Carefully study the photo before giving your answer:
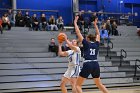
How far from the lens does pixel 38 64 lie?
15859mm

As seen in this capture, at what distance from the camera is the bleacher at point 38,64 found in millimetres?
14208

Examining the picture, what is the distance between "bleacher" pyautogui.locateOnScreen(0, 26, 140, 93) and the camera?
1421cm

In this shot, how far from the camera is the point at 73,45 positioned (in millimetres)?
9992

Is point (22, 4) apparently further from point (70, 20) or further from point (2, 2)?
point (70, 20)

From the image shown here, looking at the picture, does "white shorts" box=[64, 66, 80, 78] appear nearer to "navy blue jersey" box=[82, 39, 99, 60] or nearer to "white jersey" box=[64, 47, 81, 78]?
"white jersey" box=[64, 47, 81, 78]

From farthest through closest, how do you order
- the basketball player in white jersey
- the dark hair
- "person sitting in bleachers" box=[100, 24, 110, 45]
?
"person sitting in bleachers" box=[100, 24, 110, 45]
the basketball player in white jersey
the dark hair

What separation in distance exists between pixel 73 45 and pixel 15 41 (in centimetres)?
854

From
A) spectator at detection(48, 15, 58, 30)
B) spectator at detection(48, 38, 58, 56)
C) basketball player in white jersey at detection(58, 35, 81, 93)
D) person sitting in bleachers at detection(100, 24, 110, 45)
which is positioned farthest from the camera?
spectator at detection(48, 15, 58, 30)

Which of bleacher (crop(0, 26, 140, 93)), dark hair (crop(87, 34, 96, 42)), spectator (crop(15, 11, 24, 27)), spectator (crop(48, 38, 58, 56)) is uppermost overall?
spectator (crop(15, 11, 24, 27))

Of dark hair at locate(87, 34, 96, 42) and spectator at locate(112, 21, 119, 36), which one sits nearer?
dark hair at locate(87, 34, 96, 42)

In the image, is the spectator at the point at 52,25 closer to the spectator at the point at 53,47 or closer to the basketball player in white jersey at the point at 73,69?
the spectator at the point at 53,47

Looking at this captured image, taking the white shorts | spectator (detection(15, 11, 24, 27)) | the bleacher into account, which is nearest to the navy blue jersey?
the white shorts

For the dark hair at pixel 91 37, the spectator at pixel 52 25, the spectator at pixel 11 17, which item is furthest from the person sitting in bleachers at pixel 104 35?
the dark hair at pixel 91 37

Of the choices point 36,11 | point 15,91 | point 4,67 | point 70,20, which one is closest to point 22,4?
point 36,11
